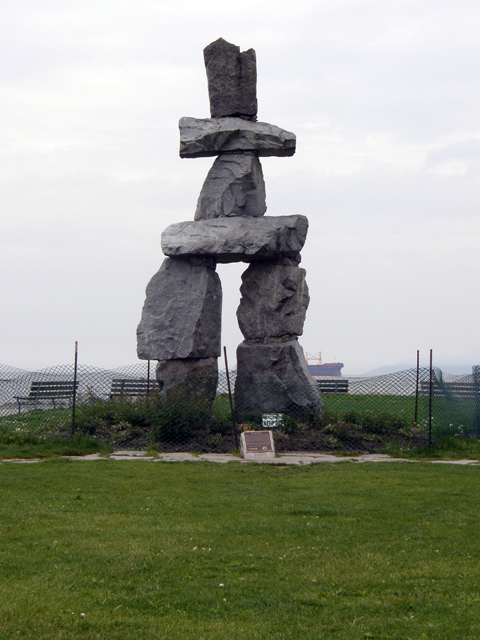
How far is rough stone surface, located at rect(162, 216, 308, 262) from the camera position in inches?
504

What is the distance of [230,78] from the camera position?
44.1 feet

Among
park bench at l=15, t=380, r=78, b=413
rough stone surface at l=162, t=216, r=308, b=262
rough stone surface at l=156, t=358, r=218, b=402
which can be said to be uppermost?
rough stone surface at l=162, t=216, r=308, b=262

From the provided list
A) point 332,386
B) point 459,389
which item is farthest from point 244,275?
point 332,386

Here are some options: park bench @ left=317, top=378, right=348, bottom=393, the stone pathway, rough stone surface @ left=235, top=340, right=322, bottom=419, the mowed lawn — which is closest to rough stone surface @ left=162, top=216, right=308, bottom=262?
rough stone surface @ left=235, top=340, right=322, bottom=419

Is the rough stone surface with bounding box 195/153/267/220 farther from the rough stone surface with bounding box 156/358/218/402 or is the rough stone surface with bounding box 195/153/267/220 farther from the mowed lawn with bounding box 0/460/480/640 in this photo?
the mowed lawn with bounding box 0/460/480/640

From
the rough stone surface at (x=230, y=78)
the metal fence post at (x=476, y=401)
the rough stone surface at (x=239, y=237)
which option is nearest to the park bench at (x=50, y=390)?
the rough stone surface at (x=239, y=237)

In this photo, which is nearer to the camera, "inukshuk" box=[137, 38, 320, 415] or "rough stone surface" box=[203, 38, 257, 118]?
"inukshuk" box=[137, 38, 320, 415]

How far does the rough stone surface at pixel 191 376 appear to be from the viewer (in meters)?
12.8

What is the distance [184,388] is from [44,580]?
26.3 feet

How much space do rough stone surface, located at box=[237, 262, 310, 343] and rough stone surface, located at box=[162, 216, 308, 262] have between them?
1.11ft

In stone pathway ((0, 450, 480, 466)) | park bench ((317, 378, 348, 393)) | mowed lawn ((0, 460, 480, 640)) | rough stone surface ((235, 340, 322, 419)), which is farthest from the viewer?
park bench ((317, 378, 348, 393))

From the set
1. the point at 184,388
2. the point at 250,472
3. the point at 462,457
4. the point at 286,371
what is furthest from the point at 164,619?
the point at 286,371

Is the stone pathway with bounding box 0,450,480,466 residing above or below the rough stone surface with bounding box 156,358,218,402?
below

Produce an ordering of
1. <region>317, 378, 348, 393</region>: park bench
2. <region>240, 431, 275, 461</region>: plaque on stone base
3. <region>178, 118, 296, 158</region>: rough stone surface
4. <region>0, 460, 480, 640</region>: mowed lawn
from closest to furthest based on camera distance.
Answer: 1. <region>0, 460, 480, 640</region>: mowed lawn
2. <region>240, 431, 275, 461</region>: plaque on stone base
3. <region>178, 118, 296, 158</region>: rough stone surface
4. <region>317, 378, 348, 393</region>: park bench
